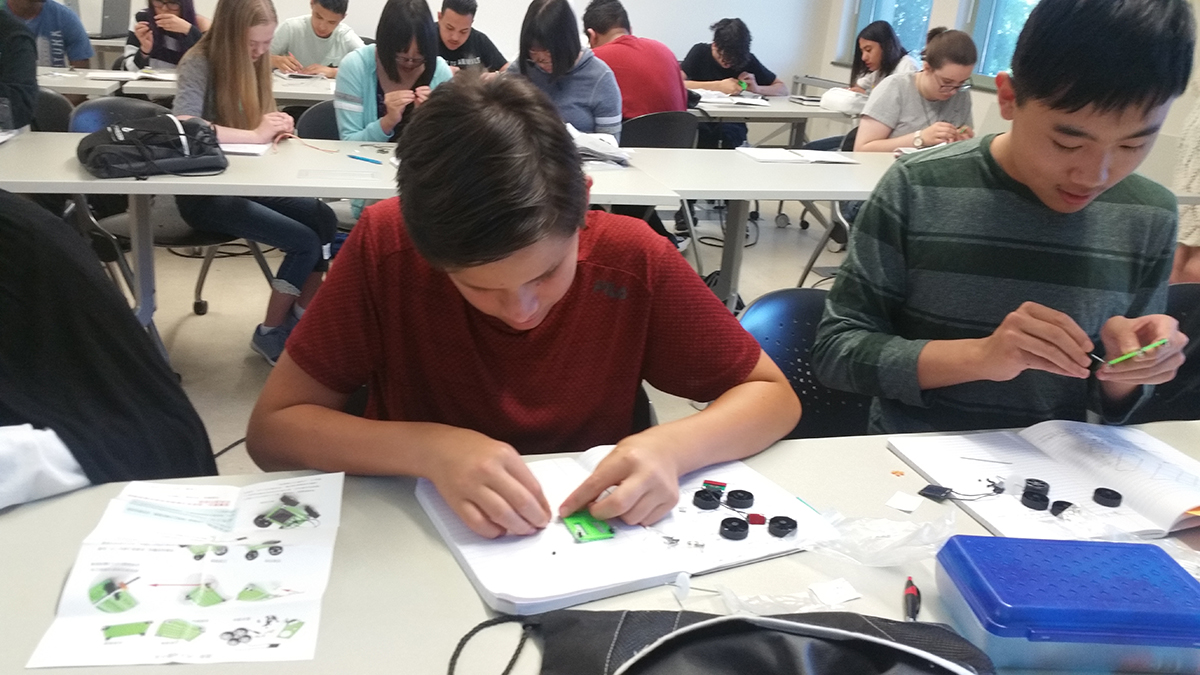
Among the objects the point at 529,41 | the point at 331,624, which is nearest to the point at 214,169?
the point at 529,41

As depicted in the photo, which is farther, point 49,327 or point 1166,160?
point 1166,160

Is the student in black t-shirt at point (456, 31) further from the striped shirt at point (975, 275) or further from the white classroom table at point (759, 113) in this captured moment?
the striped shirt at point (975, 275)

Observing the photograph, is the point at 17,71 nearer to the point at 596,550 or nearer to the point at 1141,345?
the point at 596,550

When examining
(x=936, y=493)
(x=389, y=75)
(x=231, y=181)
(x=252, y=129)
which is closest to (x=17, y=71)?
(x=252, y=129)

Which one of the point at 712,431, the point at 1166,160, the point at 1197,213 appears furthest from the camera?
the point at 1166,160

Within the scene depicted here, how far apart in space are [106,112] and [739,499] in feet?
9.10

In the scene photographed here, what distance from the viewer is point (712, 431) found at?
3.30 feet

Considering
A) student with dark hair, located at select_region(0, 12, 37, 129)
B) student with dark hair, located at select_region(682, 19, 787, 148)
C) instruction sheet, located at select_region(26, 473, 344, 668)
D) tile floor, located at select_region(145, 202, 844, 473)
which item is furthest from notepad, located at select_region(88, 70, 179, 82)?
instruction sheet, located at select_region(26, 473, 344, 668)

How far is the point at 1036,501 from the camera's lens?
95cm

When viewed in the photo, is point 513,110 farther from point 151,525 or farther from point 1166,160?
point 1166,160

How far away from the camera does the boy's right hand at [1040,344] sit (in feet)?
3.28

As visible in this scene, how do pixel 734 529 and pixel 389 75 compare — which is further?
pixel 389 75

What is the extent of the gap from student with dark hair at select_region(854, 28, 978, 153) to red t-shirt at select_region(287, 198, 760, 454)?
262 centimetres

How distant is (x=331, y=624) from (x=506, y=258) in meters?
0.37
